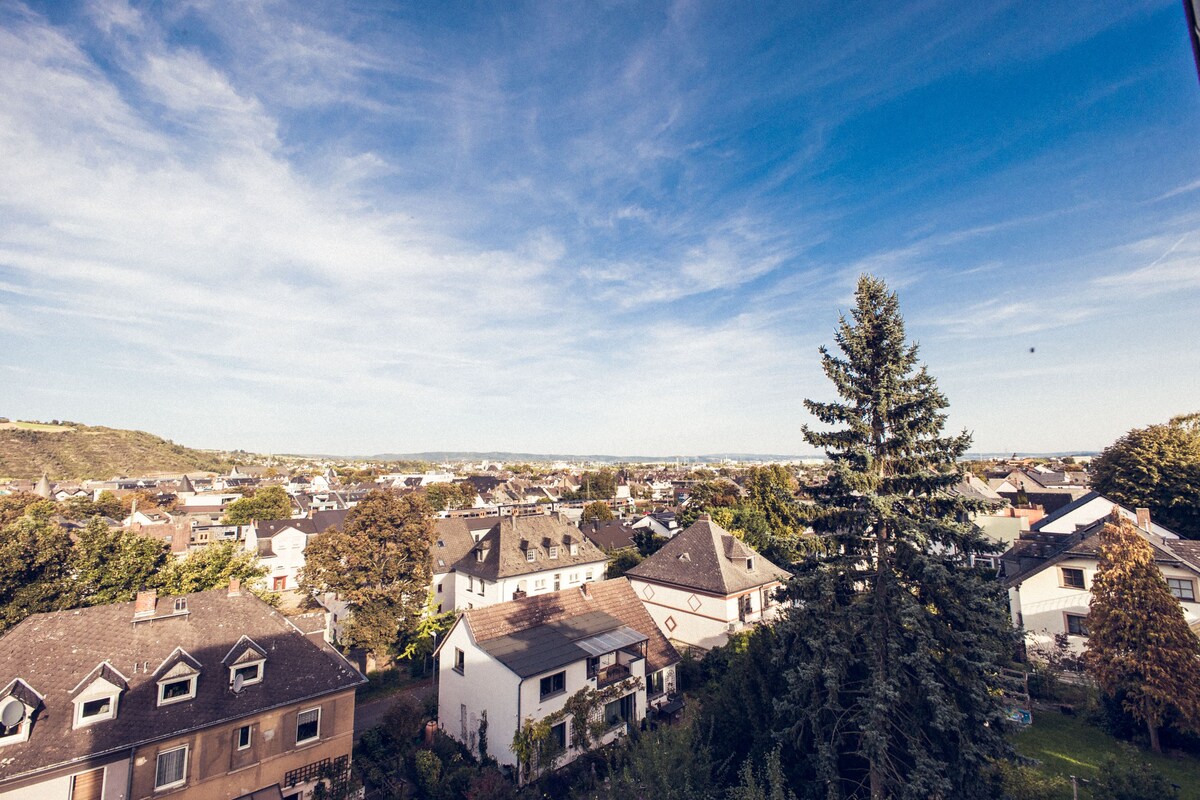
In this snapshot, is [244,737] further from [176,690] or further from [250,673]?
[176,690]

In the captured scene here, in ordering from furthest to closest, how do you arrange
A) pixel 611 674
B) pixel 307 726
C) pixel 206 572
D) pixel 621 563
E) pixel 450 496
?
pixel 450 496, pixel 621 563, pixel 206 572, pixel 611 674, pixel 307 726

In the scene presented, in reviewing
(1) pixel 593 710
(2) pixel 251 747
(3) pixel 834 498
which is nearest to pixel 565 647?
(1) pixel 593 710

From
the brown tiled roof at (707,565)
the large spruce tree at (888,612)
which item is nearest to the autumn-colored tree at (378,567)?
the brown tiled roof at (707,565)

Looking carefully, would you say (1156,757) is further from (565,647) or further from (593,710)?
(565,647)

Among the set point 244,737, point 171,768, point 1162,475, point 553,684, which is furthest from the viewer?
point 1162,475

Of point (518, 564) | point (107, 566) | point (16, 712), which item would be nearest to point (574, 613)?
point (518, 564)

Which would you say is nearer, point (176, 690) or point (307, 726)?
point (176, 690)

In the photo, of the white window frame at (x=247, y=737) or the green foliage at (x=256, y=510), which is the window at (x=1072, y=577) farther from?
the green foliage at (x=256, y=510)
